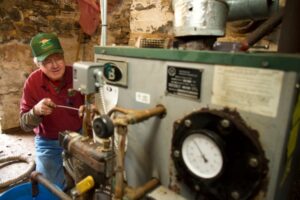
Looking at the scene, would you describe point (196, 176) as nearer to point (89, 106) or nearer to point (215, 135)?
point (215, 135)

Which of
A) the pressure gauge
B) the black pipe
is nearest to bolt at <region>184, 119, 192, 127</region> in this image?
the pressure gauge

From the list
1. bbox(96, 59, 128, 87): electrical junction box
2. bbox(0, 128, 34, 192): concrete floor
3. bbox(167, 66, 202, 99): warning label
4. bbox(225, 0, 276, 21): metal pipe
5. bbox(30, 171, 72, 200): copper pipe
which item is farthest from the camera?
bbox(0, 128, 34, 192): concrete floor

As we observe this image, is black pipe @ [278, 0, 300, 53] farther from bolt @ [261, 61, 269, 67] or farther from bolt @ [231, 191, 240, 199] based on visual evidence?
bolt @ [231, 191, 240, 199]

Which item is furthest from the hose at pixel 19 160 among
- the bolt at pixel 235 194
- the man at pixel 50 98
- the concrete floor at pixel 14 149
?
the bolt at pixel 235 194

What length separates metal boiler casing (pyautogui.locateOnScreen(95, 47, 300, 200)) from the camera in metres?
0.47

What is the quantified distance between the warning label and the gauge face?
0.11 meters

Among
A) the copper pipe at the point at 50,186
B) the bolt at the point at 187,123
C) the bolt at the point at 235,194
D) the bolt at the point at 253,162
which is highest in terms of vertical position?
the bolt at the point at 187,123

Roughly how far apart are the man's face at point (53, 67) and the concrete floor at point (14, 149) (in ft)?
2.90

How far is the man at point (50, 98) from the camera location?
4.43 feet

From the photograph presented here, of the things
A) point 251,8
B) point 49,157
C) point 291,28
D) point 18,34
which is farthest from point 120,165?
point 18,34

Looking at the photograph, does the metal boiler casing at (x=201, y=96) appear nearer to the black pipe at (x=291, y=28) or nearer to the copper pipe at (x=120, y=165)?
the copper pipe at (x=120, y=165)

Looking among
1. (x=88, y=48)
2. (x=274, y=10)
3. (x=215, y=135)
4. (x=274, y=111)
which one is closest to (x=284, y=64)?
(x=274, y=111)

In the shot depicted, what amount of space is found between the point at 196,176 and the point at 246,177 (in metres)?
0.12

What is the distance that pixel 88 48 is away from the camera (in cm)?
326
